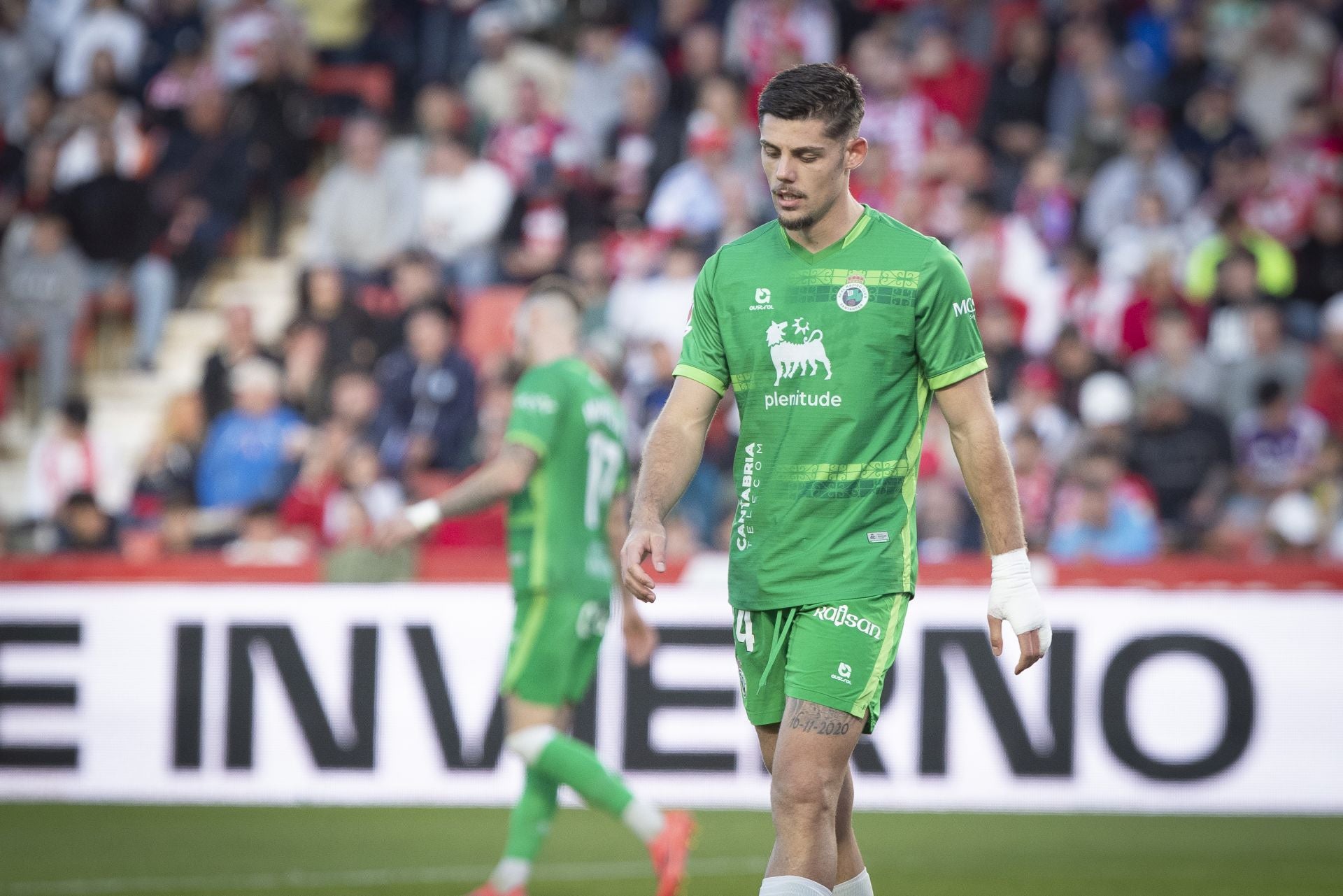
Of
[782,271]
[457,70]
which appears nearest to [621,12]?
[457,70]

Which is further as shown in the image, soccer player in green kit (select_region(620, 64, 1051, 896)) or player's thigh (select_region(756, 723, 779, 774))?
player's thigh (select_region(756, 723, 779, 774))

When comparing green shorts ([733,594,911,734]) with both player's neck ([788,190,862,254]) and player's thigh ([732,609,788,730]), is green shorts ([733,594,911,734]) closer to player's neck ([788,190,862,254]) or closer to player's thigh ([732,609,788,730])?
player's thigh ([732,609,788,730])

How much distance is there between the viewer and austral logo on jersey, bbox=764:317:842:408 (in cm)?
487

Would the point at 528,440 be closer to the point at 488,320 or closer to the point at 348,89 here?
the point at 488,320

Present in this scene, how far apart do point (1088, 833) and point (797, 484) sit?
16.3 feet

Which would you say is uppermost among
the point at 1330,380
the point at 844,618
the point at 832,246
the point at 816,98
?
the point at 816,98

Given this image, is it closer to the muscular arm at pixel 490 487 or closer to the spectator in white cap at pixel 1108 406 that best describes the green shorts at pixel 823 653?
the muscular arm at pixel 490 487

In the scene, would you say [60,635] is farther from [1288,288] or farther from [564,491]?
[1288,288]

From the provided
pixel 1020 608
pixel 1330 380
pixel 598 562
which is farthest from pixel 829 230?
pixel 1330 380

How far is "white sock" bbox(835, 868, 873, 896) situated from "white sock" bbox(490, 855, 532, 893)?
2.30 m

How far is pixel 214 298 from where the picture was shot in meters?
16.2

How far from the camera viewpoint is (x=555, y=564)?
7.32 m

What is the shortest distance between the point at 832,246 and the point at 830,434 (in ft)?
1.67

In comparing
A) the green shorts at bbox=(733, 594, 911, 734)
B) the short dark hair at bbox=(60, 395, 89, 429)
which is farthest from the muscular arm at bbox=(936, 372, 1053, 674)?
the short dark hair at bbox=(60, 395, 89, 429)
